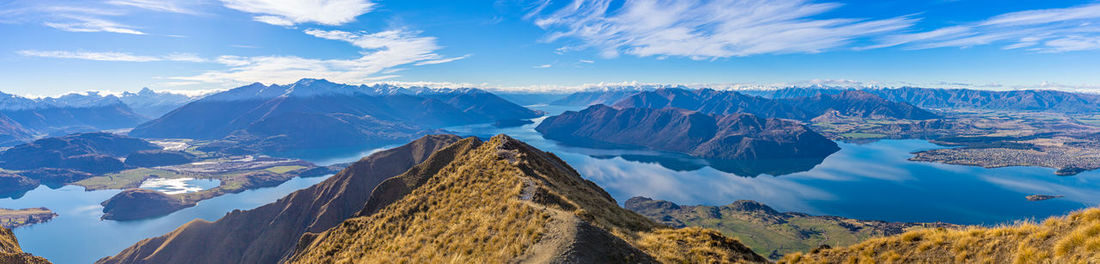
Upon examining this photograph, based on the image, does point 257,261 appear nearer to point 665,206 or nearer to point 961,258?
point 961,258

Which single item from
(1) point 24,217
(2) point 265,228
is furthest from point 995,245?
(1) point 24,217

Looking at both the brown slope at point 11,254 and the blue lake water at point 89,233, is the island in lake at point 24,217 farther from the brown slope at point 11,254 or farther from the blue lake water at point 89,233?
the brown slope at point 11,254

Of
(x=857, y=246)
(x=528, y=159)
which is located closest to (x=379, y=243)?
(x=528, y=159)

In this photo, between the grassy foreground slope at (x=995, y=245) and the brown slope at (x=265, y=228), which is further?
the brown slope at (x=265, y=228)

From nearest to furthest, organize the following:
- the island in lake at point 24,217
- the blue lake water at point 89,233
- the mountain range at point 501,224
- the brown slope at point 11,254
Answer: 1. the mountain range at point 501,224
2. the brown slope at point 11,254
3. the blue lake water at point 89,233
4. the island in lake at point 24,217

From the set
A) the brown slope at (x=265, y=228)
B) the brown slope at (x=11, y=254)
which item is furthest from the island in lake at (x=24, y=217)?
the brown slope at (x=11, y=254)

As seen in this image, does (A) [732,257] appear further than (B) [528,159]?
No

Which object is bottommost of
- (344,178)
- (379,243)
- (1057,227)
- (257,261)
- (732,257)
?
(257,261)
